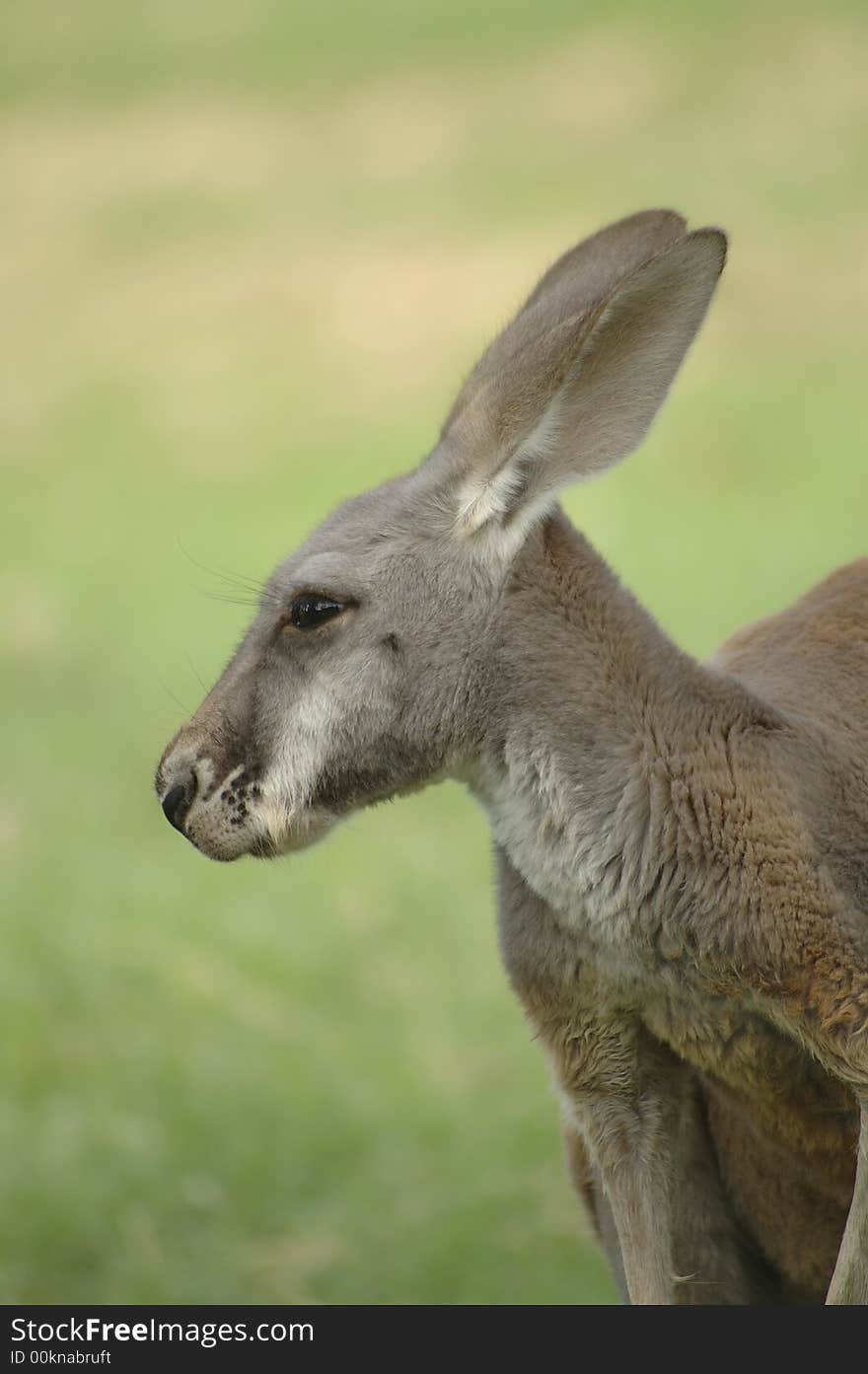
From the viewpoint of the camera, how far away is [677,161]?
49.3 ft

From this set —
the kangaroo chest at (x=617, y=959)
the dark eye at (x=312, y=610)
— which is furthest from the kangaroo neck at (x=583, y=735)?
the dark eye at (x=312, y=610)

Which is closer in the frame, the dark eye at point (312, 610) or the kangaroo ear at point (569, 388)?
the kangaroo ear at point (569, 388)

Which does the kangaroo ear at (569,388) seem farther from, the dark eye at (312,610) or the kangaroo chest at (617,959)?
the kangaroo chest at (617,959)

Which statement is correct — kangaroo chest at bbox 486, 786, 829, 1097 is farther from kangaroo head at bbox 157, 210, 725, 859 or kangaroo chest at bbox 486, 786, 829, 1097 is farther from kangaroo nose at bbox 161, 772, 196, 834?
kangaroo nose at bbox 161, 772, 196, 834

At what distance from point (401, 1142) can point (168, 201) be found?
1121 cm

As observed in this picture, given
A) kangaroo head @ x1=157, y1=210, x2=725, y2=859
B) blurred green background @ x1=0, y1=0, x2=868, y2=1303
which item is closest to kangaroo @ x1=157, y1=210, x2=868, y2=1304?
kangaroo head @ x1=157, y1=210, x2=725, y2=859

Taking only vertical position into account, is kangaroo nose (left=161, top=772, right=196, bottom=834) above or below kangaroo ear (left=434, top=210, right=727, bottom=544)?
below

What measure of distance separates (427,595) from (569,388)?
17.0 inches

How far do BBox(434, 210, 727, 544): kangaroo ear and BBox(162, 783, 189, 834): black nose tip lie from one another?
0.68 meters

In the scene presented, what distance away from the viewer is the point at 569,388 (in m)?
3.63

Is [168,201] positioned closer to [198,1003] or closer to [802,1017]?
[198,1003]

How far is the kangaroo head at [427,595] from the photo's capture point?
141 inches

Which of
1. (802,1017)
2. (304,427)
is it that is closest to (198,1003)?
(802,1017)

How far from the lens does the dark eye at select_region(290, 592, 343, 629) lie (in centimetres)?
368
